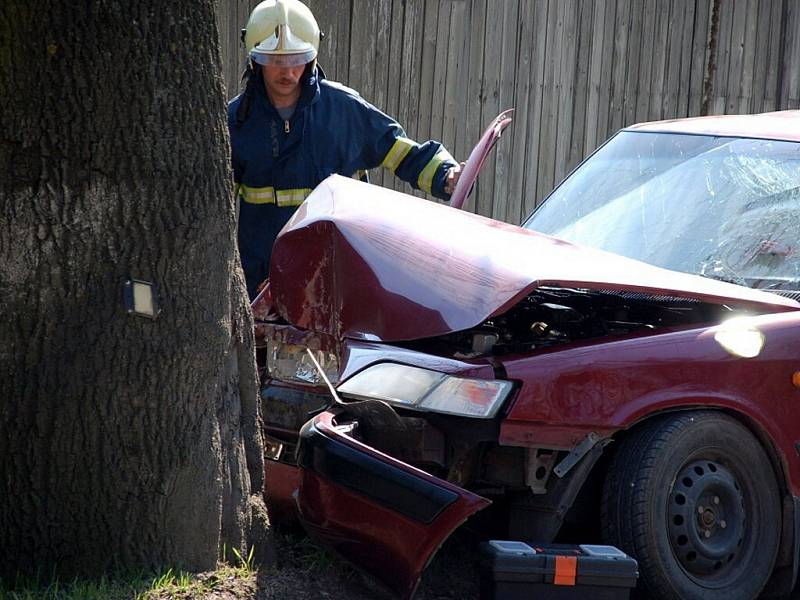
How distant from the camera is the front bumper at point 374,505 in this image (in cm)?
323

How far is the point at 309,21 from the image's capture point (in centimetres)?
540

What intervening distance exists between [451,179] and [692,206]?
1.19 metres

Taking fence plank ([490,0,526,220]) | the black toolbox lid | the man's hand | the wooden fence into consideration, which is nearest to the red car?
the black toolbox lid

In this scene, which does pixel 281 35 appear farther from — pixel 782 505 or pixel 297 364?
pixel 782 505

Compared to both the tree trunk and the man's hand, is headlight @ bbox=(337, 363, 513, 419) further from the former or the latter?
the man's hand

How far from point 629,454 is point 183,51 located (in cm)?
174

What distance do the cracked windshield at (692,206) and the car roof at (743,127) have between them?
43mm

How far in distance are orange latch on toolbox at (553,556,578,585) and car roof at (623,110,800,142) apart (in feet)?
7.00

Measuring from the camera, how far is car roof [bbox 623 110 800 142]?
186 inches

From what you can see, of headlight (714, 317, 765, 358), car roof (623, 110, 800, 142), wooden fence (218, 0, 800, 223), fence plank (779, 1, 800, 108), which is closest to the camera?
headlight (714, 317, 765, 358)

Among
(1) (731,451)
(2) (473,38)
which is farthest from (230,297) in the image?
(2) (473,38)

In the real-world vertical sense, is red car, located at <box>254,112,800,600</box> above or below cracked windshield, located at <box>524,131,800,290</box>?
below

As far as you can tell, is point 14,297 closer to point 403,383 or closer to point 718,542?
point 403,383

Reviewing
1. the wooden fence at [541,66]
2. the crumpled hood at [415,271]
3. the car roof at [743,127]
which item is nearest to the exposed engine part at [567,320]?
the crumpled hood at [415,271]
